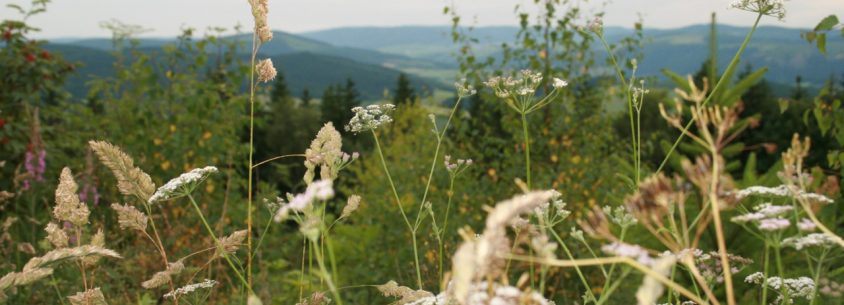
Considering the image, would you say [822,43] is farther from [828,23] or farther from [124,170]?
[124,170]

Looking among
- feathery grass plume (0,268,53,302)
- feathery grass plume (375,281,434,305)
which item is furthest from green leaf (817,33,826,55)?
feathery grass plume (0,268,53,302)

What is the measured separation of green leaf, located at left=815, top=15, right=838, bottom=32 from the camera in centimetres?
294

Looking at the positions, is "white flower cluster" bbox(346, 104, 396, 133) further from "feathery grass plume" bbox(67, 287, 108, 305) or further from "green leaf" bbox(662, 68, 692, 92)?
"green leaf" bbox(662, 68, 692, 92)

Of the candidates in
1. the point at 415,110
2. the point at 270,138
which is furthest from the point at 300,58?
the point at 415,110

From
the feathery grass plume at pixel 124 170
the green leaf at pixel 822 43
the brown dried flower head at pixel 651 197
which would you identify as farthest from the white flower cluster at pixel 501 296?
the green leaf at pixel 822 43

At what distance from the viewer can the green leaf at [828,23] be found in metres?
2.94

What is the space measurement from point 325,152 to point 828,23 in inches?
88.7

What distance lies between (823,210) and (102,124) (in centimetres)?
756

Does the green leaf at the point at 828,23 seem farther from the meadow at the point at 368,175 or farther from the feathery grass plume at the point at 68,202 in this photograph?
the feathery grass plume at the point at 68,202

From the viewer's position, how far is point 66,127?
8750mm

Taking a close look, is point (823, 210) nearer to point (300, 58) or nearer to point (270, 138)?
point (270, 138)

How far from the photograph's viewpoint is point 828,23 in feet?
9.81

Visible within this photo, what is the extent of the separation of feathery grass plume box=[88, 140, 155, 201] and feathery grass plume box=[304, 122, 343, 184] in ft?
1.40

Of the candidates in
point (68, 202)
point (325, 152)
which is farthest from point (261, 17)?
point (68, 202)
